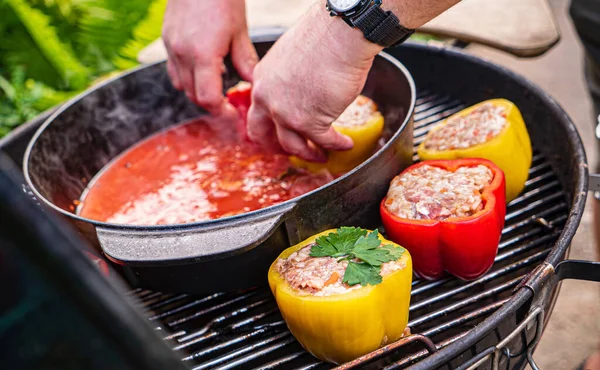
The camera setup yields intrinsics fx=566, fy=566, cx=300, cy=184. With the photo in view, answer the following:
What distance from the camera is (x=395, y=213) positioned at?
1761mm

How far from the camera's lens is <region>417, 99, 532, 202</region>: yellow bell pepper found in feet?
6.40

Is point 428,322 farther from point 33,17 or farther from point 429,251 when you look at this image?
point 33,17

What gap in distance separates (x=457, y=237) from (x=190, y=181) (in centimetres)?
109

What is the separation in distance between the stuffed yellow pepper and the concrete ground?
157cm

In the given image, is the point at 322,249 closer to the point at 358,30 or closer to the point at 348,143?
the point at 348,143

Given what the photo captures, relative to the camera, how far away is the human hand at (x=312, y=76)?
1.65 m

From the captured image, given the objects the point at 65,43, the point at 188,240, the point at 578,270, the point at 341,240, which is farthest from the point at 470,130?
the point at 65,43

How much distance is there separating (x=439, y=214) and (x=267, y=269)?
0.55m

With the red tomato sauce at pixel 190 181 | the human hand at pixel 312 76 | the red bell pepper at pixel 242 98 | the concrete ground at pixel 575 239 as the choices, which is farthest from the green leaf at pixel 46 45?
the human hand at pixel 312 76

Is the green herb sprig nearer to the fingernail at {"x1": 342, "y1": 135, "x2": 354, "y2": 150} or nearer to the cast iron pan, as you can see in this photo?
the cast iron pan

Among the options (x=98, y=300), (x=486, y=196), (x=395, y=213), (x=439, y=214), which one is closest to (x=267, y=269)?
(x=395, y=213)

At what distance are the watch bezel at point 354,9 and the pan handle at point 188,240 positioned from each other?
564mm

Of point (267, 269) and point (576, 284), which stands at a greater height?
point (267, 269)

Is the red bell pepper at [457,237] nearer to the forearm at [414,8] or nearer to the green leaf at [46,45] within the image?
the forearm at [414,8]
